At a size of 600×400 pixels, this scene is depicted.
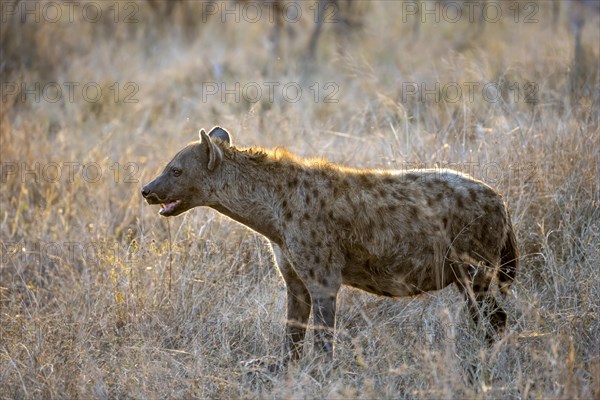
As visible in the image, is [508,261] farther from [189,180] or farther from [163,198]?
[163,198]

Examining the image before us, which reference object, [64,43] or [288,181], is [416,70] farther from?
[288,181]

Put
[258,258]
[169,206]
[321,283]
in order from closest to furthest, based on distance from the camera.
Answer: [321,283] → [169,206] → [258,258]

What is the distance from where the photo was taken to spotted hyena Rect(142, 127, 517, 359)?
5453mm

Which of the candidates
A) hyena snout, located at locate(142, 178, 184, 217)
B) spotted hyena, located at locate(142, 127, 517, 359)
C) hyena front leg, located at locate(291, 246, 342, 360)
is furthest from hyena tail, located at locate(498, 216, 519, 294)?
hyena snout, located at locate(142, 178, 184, 217)

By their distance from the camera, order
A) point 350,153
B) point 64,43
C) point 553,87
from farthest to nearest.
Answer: point 64,43 < point 553,87 < point 350,153

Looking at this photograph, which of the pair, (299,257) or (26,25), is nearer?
(299,257)

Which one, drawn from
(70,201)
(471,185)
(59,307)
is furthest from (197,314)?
(70,201)

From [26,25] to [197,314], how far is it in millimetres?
7944

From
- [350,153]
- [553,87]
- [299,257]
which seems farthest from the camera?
[553,87]

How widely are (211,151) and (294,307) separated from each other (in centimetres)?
105

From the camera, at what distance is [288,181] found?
18.3 ft

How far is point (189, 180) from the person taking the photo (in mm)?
5598

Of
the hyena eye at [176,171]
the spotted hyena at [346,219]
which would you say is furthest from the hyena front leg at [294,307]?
the hyena eye at [176,171]

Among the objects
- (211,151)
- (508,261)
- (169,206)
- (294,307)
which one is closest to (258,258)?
(294,307)
